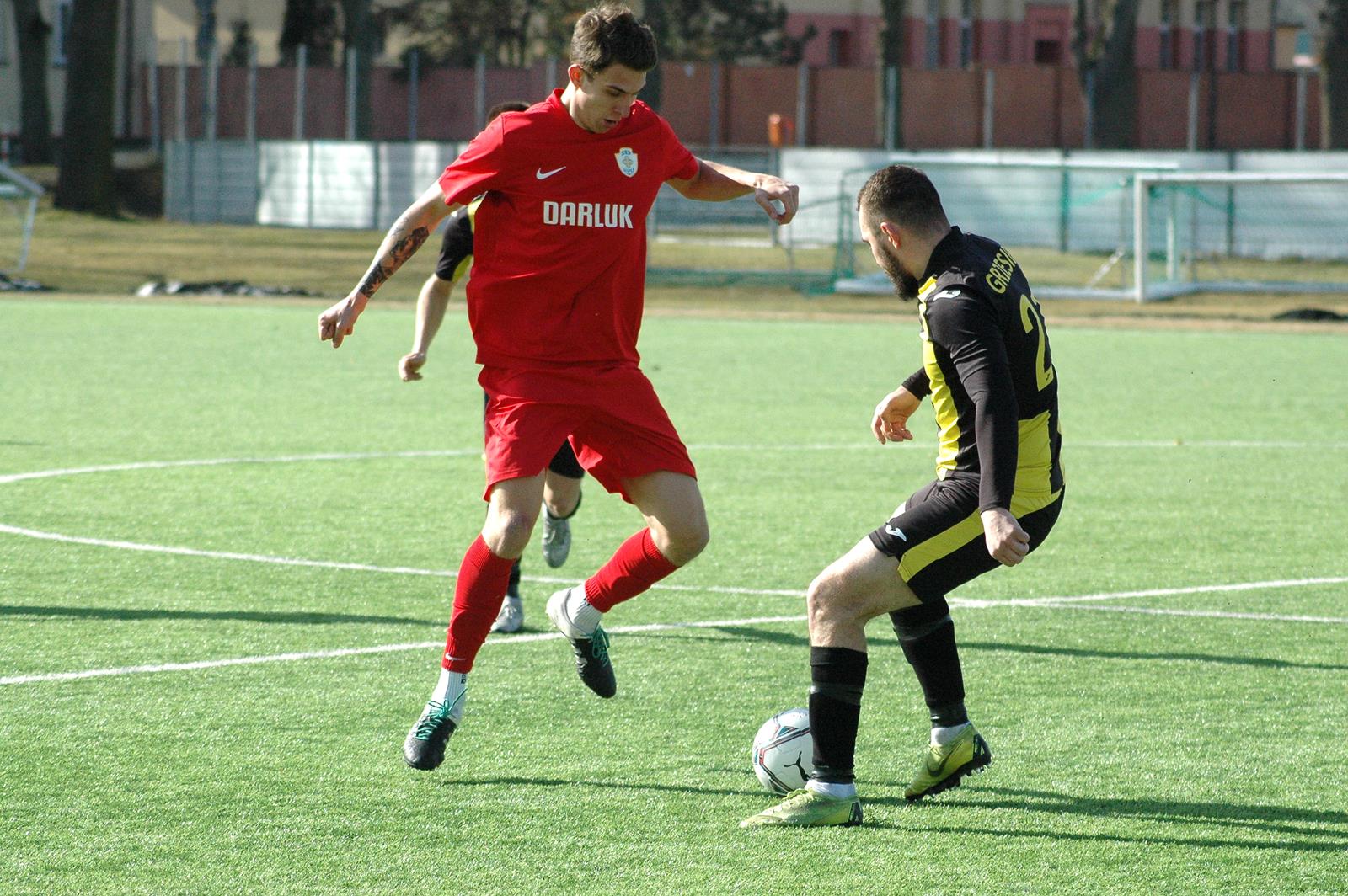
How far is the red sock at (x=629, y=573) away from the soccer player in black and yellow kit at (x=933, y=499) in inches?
36.6

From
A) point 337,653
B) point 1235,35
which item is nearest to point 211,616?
point 337,653

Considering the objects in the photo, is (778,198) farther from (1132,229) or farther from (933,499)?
(1132,229)

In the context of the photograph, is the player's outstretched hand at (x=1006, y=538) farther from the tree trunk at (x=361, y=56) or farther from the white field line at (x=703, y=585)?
the tree trunk at (x=361, y=56)

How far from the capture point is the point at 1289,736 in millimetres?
5465

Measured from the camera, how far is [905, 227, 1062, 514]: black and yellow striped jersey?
4.41m

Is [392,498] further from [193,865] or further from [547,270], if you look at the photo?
[193,865]

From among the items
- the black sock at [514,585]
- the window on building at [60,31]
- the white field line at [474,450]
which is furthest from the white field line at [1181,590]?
the window on building at [60,31]

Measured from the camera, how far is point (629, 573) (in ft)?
18.5

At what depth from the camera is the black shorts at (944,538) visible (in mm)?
4680

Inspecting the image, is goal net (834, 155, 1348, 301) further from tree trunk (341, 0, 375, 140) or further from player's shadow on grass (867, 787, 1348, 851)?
player's shadow on grass (867, 787, 1348, 851)

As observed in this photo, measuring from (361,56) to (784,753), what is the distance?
41.2 m

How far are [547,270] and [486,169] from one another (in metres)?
0.34

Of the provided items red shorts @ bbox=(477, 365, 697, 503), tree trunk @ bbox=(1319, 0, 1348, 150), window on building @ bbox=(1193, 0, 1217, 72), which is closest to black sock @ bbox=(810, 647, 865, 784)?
red shorts @ bbox=(477, 365, 697, 503)

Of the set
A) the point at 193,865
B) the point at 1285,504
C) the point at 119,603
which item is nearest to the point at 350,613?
the point at 119,603
